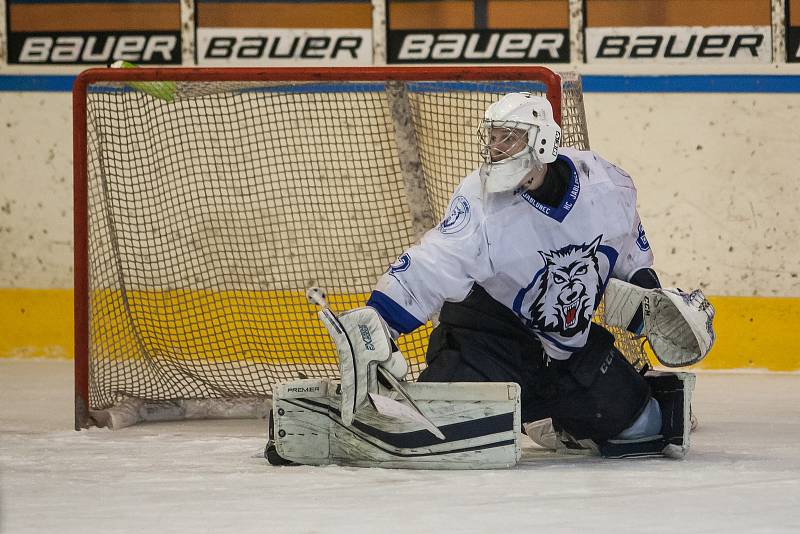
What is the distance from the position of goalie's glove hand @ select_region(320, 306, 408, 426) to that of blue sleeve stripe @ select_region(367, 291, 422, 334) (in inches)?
2.9

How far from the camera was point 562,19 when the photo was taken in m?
6.01

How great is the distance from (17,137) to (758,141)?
11.1 feet

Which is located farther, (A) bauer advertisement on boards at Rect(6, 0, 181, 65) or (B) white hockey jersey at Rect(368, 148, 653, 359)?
(A) bauer advertisement on boards at Rect(6, 0, 181, 65)

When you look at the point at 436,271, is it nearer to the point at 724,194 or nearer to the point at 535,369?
the point at 535,369

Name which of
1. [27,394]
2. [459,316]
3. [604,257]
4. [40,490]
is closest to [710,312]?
[604,257]

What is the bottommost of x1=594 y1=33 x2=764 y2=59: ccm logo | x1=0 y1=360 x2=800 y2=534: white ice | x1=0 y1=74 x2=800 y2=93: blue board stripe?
x1=0 y1=360 x2=800 y2=534: white ice

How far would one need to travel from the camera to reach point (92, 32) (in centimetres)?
620

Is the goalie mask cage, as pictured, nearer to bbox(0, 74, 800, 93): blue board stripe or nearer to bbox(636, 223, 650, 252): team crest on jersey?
bbox(636, 223, 650, 252): team crest on jersey

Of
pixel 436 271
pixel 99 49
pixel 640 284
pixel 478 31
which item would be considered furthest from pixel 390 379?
pixel 99 49

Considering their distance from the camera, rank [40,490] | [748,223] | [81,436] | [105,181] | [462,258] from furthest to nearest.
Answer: [748,223]
[105,181]
[81,436]
[462,258]
[40,490]

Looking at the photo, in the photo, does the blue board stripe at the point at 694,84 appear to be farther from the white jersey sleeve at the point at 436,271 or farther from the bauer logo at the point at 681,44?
the white jersey sleeve at the point at 436,271

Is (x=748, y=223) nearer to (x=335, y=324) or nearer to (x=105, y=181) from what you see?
(x=105, y=181)

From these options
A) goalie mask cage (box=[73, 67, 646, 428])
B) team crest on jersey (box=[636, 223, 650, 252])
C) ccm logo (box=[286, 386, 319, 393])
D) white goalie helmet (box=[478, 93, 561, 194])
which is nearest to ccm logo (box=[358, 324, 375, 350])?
ccm logo (box=[286, 386, 319, 393])

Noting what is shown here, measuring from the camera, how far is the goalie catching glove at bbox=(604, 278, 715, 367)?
10.8 ft
